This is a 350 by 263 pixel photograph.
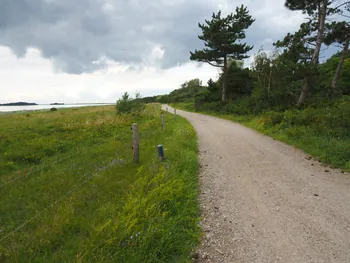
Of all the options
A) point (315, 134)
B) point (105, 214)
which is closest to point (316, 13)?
point (315, 134)

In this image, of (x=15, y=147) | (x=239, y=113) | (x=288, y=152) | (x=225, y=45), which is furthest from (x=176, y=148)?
(x=225, y=45)

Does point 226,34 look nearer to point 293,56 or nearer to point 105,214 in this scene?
point 293,56

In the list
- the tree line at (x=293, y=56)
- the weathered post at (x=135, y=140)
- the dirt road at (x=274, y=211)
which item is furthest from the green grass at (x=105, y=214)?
the tree line at (x=293, y=56)

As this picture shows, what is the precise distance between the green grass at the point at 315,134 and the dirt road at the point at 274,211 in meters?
0.67

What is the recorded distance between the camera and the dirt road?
2902 millimetres

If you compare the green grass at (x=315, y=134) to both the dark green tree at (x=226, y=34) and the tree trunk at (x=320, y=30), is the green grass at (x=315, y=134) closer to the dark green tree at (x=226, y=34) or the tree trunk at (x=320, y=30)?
the tree trunk at (x=320, y=30)

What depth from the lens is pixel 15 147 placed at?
10.3m

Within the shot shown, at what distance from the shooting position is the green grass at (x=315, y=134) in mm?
6500

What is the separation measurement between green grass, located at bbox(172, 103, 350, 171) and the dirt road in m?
0.67

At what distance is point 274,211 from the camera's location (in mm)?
3910

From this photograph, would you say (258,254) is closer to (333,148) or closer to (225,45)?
(333,148)

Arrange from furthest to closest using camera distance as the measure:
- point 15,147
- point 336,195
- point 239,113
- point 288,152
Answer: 1. point 239,113
2. point 15,147
3. point 288,152
4. point 336,195

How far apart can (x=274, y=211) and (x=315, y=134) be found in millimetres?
6814

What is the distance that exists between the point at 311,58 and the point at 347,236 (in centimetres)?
1383
